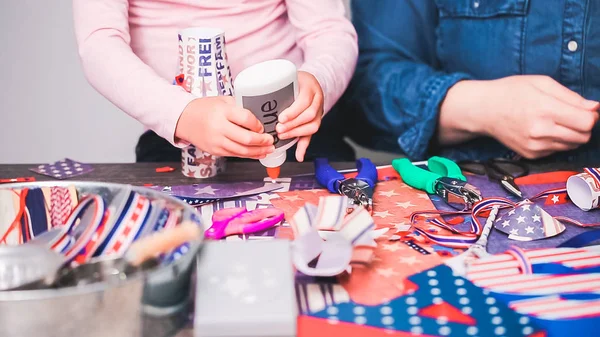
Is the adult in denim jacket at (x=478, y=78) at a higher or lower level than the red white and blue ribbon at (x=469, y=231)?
higher

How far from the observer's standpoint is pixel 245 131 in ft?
2.34

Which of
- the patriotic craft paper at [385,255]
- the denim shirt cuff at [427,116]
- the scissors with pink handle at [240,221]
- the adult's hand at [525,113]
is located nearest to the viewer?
the patriotic craft paper at [385,255]

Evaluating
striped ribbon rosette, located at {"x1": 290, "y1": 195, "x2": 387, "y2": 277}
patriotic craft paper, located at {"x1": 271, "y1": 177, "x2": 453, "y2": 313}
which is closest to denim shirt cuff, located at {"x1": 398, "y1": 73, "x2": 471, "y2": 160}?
patriotic craft paper, located at {"x1": 271, "y1": 177, "x2": 453, "y2": 313}

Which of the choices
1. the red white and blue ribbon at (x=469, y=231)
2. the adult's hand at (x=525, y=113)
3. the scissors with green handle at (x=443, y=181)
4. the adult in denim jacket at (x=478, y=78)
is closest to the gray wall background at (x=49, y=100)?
the adult in denim jacket at (x=478, y=78)

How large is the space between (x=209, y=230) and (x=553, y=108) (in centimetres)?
50

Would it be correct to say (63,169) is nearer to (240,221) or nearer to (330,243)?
(240,221)

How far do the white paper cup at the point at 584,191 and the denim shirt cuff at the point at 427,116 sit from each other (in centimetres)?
28

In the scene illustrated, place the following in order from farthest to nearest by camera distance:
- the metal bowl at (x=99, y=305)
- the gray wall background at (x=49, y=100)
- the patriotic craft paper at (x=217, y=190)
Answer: the gray wall background at (x=49, y=100) < the patriotic craft paper at (x=217, y=190) < the metal bowl at (x=99, y=305)

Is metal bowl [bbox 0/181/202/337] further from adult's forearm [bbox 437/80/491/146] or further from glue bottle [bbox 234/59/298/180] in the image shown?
adult's forearm [bbox 437/80/491/146]

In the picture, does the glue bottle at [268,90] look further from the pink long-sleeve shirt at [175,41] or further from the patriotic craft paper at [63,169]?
the patriotic craft paper at [63,169]

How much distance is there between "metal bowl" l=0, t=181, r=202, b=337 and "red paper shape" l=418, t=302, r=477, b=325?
0.18 m

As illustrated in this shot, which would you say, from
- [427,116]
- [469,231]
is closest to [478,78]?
[427,116]

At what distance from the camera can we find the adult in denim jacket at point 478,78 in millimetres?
911

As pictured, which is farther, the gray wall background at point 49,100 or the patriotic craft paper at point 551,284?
the gray wall background at point 49,100
